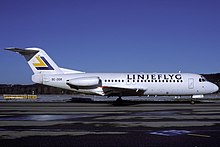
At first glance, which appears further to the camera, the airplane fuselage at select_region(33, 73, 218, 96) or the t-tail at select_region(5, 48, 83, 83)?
the t-tail at select_region(5, 48, 83, 83)

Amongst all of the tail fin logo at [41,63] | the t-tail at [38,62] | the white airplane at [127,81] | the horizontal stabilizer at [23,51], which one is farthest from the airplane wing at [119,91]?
the horizontal stabilizer at [23,51]

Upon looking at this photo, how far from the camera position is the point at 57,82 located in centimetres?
2916

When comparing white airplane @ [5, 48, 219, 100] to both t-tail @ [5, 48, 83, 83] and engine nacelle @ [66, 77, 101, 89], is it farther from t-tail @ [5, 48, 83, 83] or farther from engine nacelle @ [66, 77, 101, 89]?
engine nacelle @ [66, 77, 101, 89]

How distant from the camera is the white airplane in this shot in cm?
2884

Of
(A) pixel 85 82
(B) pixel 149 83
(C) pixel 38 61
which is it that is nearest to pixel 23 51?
(C) pixel 38 61

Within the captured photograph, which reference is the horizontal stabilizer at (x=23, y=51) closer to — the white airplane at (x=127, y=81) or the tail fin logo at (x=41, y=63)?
the white airplane at (x=127, y=81)

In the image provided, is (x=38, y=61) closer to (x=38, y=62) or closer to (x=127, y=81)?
(x=38, y=62)

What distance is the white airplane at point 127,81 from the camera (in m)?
28.8

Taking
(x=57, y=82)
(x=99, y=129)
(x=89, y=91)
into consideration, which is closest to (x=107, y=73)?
(x=89, y=91)

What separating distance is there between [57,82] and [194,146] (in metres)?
22.7

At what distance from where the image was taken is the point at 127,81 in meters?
29.2

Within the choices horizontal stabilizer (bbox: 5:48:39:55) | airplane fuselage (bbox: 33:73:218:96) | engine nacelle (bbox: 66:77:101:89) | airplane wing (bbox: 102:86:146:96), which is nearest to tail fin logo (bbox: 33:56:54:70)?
horizontal stabilizer (bbox: 5:48:39:55)

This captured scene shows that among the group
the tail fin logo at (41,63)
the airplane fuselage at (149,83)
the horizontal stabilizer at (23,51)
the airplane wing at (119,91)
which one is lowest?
the airplane wing at (119,91)

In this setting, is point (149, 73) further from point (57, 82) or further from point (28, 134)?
point (28, 134)
